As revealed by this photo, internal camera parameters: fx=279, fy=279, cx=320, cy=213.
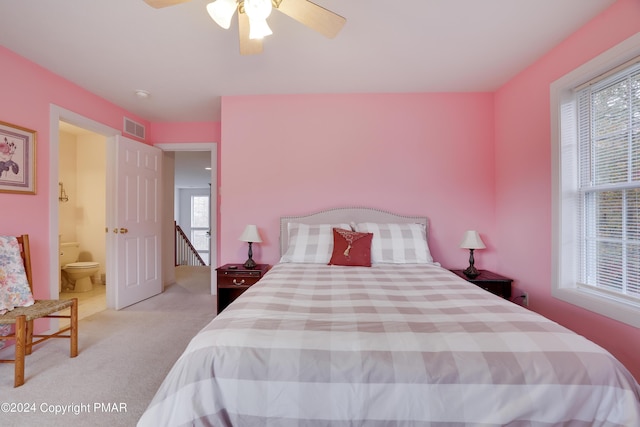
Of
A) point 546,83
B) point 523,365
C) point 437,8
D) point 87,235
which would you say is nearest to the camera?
point 523,365

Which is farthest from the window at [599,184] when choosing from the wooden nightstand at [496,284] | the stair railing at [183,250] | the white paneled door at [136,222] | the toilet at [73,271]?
the stair railing at [183,250]

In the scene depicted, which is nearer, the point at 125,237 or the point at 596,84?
the point at 596,84

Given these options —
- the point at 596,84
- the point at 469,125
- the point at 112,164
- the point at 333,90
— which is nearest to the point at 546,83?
the point at 596,84

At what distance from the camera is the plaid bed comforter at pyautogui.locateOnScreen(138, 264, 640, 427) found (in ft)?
2.88

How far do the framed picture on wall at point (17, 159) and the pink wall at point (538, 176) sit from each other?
14.3ft

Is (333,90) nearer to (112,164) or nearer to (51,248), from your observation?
(112,164)

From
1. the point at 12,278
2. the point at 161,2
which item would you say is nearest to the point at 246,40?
the point at 161,2

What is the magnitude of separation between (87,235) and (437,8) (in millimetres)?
5322

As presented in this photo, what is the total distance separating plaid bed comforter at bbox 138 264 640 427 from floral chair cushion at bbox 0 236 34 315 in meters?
1.99

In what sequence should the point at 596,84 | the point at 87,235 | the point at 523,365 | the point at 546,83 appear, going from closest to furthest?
the point at 523,365, the point at 596,84, the point at 546,83, the point at 87,235

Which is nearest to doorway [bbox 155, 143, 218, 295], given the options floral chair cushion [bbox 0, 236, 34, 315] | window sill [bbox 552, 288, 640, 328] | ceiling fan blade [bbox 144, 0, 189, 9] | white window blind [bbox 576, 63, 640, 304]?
floral chair cushion [bbox 0, 236, 34, 315]

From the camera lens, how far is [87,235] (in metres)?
4.34

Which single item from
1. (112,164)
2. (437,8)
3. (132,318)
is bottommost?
(132,318)

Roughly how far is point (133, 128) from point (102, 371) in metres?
2.91
